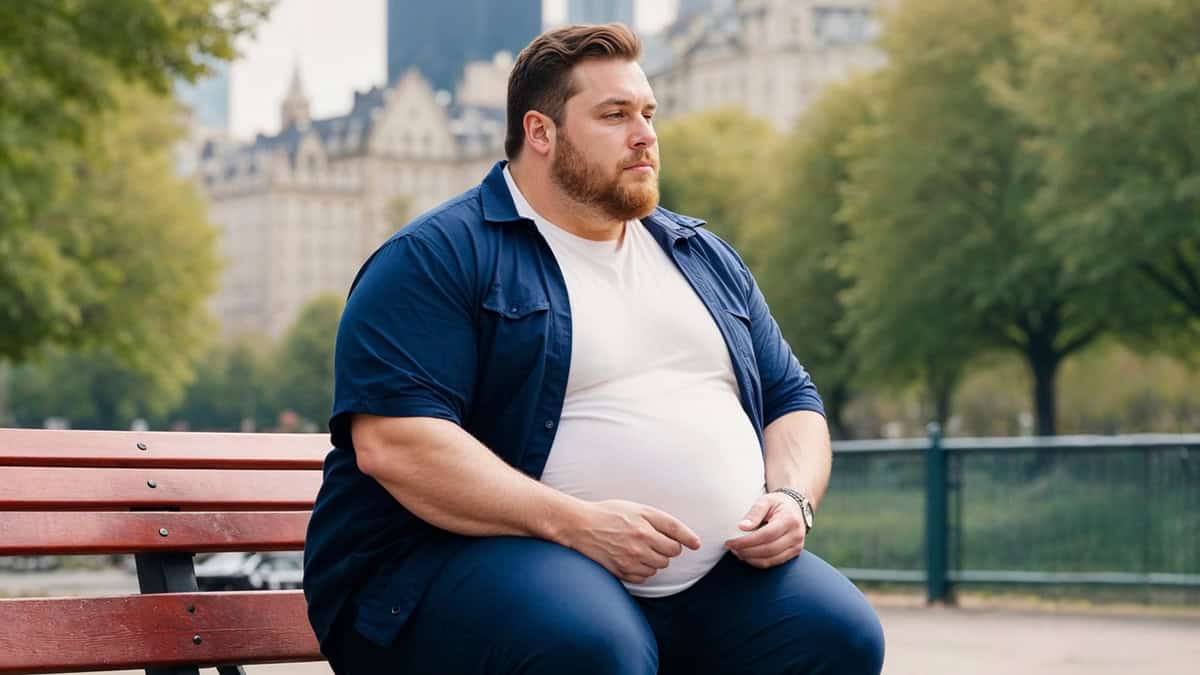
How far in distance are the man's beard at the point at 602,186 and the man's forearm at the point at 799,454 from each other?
0.56 m

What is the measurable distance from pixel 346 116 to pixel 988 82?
A: 5301 inches

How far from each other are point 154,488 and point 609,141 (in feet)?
3.66

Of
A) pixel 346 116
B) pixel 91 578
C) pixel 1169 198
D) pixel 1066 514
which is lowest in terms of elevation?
pixel 91 578

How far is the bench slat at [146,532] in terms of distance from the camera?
352cm

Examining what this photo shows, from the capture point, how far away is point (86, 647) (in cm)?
351

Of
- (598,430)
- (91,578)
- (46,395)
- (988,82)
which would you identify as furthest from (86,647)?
(46,395)

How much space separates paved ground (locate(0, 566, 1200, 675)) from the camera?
8.45 meters

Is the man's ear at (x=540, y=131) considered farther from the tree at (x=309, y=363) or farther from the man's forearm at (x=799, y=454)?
the tree at (x=309, y=363)

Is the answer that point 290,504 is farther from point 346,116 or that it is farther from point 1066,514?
point 346,116

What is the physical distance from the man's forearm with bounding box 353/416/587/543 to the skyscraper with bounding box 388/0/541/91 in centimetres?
19444

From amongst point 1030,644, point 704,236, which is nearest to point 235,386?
point 1030,644

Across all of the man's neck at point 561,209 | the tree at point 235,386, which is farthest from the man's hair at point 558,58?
the tree at point 235,386

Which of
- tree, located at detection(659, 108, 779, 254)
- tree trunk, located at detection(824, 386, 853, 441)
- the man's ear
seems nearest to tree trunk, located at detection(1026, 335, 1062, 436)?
tree trunk, located at detection(824, 386, 853, 441)

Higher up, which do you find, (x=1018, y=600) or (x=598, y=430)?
(x=598, y=430)
